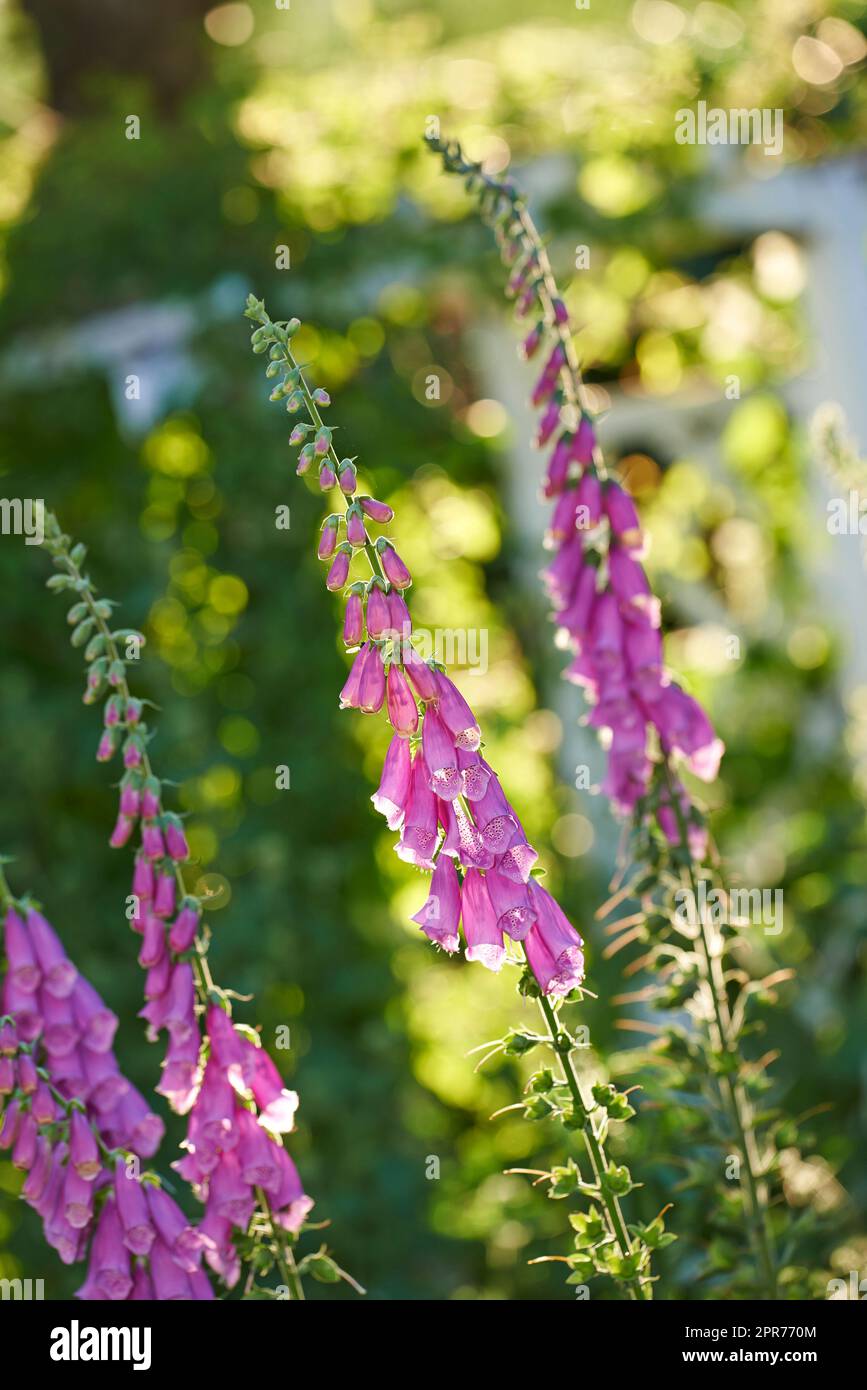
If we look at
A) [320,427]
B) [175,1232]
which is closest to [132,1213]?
Answer: [175,1232]

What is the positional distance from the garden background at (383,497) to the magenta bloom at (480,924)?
2.02 meters

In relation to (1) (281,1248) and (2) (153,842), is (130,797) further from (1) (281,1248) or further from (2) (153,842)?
(1) (281,1248)

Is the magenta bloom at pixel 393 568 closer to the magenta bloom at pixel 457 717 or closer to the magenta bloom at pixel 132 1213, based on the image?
the magenta bloom at pixel 457 717

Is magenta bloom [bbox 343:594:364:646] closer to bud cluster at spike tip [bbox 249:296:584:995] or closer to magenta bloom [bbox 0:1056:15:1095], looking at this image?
bud cluster at spike tip [bbox 249:296:584:995]

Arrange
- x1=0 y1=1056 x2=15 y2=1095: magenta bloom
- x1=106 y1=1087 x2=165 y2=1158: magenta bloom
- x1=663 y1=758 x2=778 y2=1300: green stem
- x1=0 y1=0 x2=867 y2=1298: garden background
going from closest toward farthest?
x1=0 y1=1056 x2=15 y2=1095: magenta bloom
x1=106 y1=1087 x2=165 y2=1158: magenta bloom
x1=663 y1=758 x2=778 y2=1300: green stem
x1=0 y1=0 x2=867 y2=1298: garden background

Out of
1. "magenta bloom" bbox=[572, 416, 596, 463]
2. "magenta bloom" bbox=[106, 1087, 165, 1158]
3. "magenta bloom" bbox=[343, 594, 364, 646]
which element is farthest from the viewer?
"magenta bloom" bbox=[572, 416, 596, 463]

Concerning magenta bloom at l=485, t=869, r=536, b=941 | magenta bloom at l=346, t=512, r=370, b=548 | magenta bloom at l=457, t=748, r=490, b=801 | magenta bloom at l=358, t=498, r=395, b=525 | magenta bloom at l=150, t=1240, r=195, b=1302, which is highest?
magenta bloom at l=358, t=498, r=395, b=525

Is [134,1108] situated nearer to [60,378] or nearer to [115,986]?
[115,986]

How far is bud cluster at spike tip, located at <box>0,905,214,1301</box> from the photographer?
138 cm

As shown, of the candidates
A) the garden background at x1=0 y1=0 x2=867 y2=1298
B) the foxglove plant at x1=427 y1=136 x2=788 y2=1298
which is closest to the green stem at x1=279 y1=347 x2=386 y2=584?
the foxglove plant at x1=427 y1=136 x2=788 y2=1298

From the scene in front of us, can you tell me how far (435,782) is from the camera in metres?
1.23

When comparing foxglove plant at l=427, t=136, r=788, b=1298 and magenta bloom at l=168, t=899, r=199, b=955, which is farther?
foxglove plant at l=427, t=136, r=788, b=1298

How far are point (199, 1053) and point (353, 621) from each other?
1.51 ft

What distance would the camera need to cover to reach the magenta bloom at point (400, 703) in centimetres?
126
